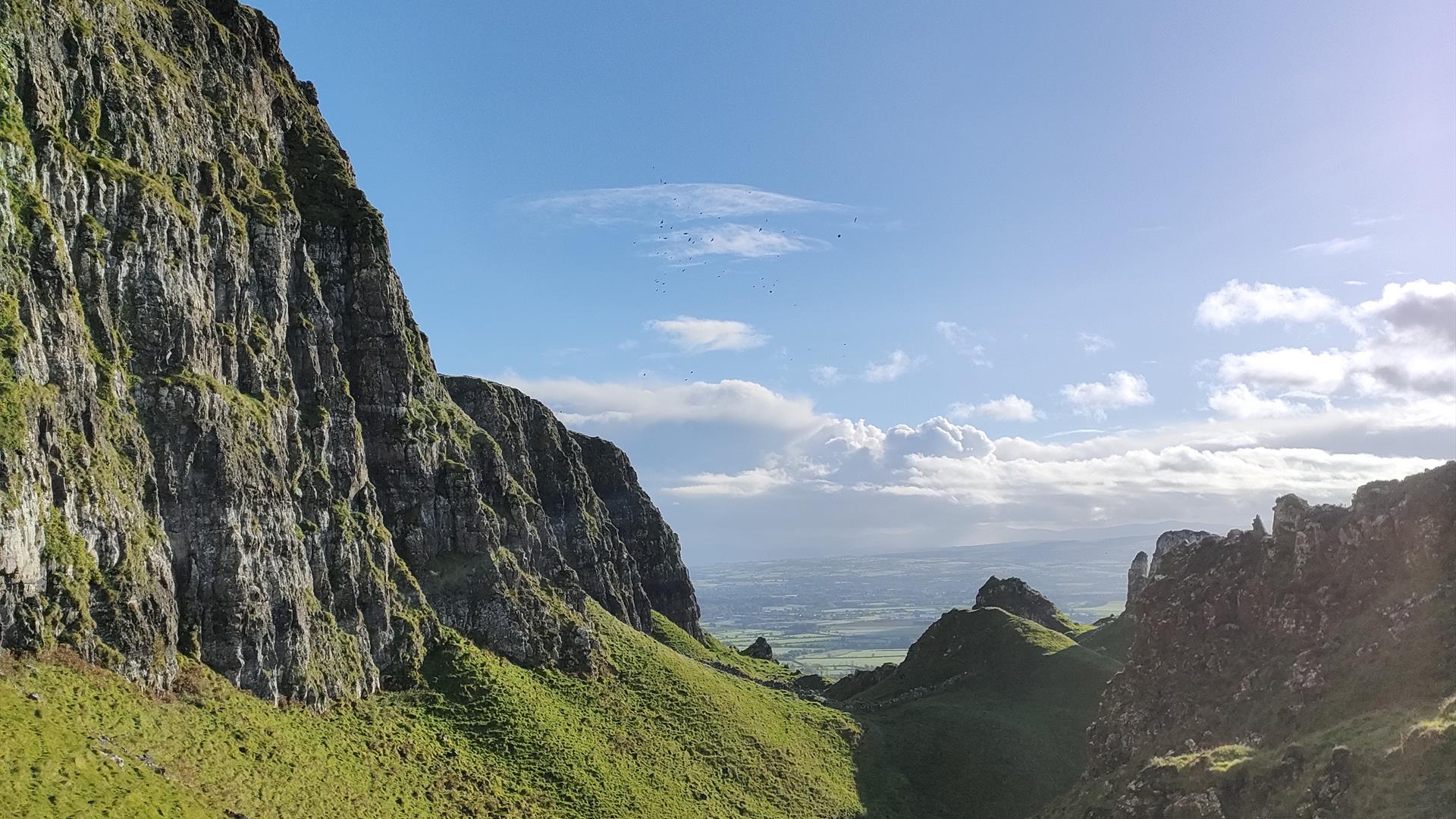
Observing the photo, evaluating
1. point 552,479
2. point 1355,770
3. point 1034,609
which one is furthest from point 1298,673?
point 552,479

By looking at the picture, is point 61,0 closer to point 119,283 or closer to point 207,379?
point 119,283

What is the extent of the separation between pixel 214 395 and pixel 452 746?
3904 centimetres

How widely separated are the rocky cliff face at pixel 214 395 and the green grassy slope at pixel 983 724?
4422 centimetres

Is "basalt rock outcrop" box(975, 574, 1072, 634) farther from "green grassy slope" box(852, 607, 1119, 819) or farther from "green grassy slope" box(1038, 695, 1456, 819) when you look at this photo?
"green grassy slope" box(1038, 695, 1456, 819)

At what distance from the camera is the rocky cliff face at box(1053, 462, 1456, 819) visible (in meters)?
48.0

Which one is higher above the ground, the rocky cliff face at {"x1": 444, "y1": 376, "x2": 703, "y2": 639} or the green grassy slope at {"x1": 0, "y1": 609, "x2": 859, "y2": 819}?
the rocky cliff face at {"x1": 444, "y1": 376, "x2": 703, "y2": 639}

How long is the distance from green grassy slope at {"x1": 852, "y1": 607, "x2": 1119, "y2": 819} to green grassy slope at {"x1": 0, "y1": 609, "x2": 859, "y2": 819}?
7.58 meters

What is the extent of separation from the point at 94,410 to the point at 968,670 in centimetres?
13334

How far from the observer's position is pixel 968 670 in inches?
6216

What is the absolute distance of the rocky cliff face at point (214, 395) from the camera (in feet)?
215

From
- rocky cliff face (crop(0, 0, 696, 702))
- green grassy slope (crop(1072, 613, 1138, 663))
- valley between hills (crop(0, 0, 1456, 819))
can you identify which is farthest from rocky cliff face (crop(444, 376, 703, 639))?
green grassy slope (crop(1072, 613, 1138, 663))

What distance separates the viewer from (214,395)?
80250mm

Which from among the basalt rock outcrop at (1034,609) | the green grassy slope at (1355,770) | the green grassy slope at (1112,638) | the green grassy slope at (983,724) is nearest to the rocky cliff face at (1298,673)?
the green grassy slope at (1355,770)

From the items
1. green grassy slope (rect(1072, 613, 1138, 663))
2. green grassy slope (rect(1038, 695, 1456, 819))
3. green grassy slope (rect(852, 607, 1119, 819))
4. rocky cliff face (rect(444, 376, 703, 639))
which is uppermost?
rocky cliff face (rect(444, 376, 703, 639))
